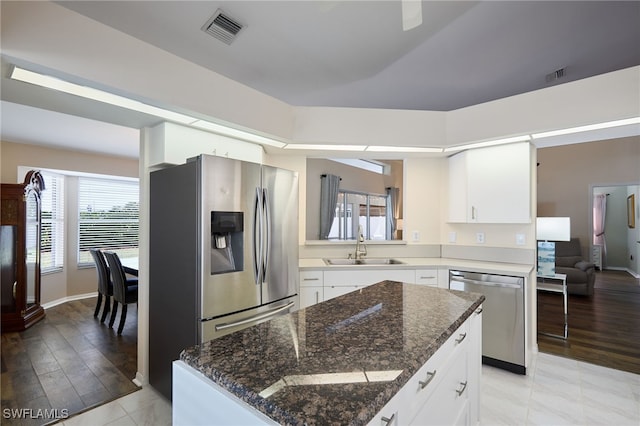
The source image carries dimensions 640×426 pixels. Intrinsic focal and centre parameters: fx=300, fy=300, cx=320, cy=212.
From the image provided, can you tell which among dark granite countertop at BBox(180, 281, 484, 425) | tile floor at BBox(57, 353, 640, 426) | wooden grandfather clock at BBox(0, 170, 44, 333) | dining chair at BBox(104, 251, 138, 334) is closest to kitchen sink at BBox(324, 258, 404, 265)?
tile floor at BBox(57, 353, 640, 426)

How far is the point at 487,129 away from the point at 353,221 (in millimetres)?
3426

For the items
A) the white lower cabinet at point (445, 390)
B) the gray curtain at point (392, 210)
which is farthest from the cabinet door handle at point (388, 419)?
the gray curtain at point (392, 210)

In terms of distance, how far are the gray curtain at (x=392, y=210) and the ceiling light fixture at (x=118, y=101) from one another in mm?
4173

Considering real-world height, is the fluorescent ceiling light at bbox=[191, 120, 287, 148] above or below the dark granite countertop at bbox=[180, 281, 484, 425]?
above

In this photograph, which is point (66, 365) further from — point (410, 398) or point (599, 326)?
point (599, 326)

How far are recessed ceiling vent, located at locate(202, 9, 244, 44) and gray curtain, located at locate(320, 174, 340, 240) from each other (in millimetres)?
→ 3091

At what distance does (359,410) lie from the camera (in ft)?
2.24

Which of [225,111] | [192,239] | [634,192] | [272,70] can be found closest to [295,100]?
[272,70]

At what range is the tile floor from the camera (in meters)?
2.04

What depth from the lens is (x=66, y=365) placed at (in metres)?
2.81

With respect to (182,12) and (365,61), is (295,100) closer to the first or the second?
(365,61)

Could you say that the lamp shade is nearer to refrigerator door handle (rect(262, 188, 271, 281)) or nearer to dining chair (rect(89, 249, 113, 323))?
refrigerator door handle (rect(262, 188, 271, 281))

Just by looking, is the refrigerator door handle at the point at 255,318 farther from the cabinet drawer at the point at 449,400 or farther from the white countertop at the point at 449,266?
the cabinet drawer at the point at 449,400

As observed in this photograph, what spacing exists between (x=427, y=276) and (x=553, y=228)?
2.20 metres
